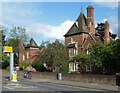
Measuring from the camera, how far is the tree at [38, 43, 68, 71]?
38344mm

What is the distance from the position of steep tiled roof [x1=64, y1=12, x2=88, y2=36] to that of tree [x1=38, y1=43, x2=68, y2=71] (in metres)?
8.16

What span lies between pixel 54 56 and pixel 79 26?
40.8 ft

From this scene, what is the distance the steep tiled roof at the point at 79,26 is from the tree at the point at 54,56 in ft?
26.8

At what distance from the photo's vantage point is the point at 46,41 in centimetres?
4106

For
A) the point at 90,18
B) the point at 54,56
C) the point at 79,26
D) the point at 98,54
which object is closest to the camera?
the point at 98,54

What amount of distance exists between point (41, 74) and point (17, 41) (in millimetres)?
39479

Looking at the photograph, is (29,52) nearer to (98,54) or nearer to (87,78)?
(98,54)

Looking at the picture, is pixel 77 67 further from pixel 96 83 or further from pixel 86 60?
pixel 96 83

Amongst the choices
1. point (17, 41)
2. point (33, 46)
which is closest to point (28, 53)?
point (33, 46)

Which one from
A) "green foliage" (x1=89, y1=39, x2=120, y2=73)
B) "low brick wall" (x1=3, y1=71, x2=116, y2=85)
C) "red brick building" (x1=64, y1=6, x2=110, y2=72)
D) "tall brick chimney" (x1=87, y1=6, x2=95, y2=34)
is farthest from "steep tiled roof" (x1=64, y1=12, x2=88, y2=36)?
"low brick wall" (x1=3, y1=71, x2=116, y2=85)

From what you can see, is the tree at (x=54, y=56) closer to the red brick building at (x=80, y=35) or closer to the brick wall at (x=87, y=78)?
the red brick building at (x=80, y=35)

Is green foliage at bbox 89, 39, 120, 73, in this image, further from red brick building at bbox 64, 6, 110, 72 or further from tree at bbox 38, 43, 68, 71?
red brick building at bbox 64, 6, 110, 72

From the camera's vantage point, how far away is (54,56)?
3841 cm

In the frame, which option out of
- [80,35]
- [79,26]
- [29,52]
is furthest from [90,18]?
[29,52]
